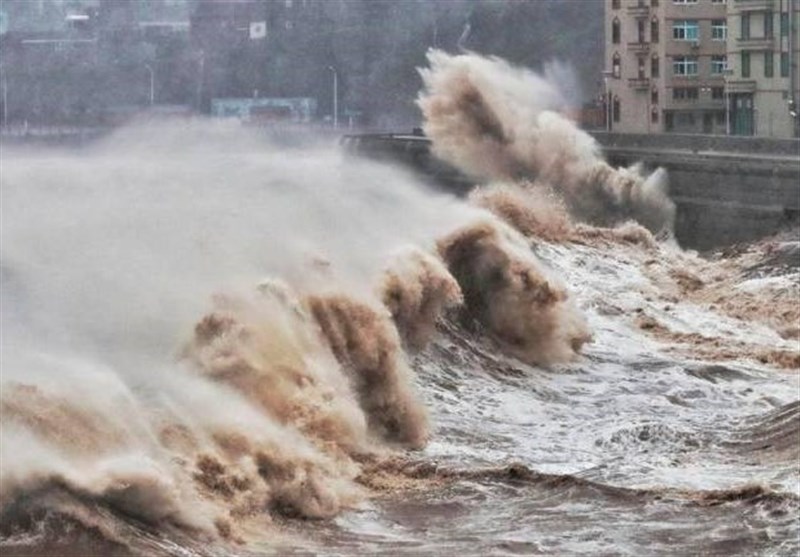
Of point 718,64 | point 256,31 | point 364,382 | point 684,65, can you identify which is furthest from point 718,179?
point 364,382

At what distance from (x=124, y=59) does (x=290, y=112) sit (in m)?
6.71

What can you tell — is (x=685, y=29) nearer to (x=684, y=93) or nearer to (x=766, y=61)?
(x=684, y=93)

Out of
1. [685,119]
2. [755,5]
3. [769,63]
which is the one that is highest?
[755,5]

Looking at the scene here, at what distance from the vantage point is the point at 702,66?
43.0 meters

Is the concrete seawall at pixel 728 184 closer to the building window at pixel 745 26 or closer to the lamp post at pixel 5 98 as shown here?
the building window at pixel 745 26

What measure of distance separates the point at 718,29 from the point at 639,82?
2433 mm

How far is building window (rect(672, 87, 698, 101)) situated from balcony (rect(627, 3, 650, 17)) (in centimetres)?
161

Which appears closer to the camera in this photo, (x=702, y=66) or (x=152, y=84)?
(x=152, y=84)

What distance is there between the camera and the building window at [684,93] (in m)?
43.7

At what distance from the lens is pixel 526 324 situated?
20.7 meters

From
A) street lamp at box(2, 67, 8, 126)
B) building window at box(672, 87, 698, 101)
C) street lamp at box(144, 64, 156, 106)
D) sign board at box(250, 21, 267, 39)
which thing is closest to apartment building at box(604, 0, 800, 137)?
building window at box(672, 87, 698, 101)

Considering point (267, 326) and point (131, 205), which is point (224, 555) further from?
point (131, 205)

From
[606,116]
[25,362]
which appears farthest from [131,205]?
[606,116]

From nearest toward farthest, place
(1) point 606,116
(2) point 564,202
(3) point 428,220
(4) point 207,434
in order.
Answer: (4) point 207,434 < (3) point 428,220 < (2) point 564,202 < (1) point 606,116
